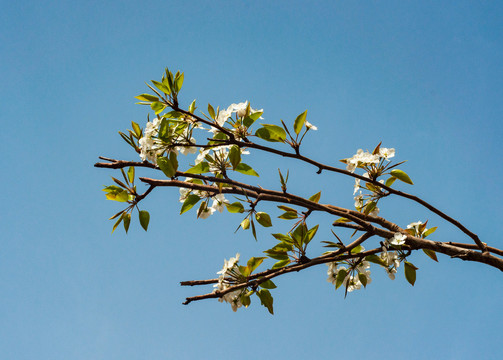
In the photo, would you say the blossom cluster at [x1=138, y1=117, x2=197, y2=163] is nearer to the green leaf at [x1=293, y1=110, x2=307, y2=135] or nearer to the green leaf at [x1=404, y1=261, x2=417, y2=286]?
the green leaf at [x1=293, y1=110, x2=307, y2=135]

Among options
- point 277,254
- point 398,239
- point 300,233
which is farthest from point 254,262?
point 398,239

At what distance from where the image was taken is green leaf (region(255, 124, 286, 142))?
69.3 inches

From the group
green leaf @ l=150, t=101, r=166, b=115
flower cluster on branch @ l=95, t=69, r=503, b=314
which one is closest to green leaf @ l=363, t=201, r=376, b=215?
flower cluster on branch @ l=95, t=69, r=503, b=314

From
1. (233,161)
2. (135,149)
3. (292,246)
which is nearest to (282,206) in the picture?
(292,246)

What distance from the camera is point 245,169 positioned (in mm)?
1863

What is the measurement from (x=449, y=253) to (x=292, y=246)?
0.66 m

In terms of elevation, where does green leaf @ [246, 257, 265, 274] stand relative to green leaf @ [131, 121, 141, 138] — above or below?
below

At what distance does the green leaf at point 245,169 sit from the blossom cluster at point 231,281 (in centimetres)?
39

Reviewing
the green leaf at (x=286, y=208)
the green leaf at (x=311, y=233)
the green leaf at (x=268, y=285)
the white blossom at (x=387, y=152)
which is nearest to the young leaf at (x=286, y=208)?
the green leaf at (x=286, y=208)

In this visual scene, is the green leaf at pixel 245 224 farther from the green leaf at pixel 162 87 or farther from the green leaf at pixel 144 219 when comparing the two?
the green leaf at pixel 162 87

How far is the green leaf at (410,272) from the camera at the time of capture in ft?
6.51

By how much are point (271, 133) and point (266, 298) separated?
2.53ft

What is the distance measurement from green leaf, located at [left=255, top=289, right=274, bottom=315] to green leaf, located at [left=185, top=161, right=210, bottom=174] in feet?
2.06

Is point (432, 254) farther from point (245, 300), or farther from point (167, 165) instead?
point (167, 165)
